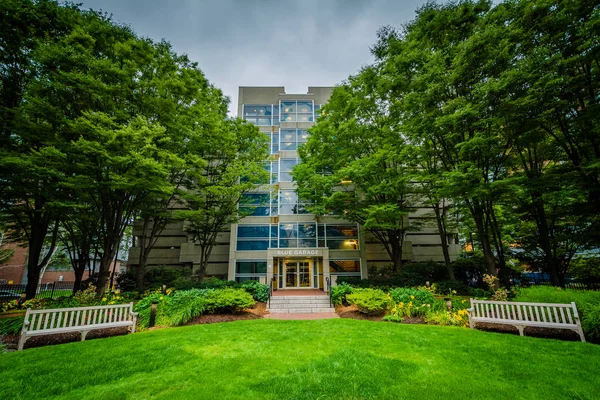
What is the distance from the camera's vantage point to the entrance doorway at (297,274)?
20.2 m

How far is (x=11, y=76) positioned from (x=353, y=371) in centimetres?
1761

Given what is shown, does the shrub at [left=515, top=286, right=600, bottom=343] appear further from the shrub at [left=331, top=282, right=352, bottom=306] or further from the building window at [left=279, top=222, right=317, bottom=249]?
the building window at [left=279, top=222, right=317, bottom=249]

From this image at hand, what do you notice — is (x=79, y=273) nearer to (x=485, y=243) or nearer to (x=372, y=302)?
(x=372, y=302)

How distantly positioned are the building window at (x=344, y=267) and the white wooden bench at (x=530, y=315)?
1252 cm

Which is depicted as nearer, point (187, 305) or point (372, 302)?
point (187, 305)

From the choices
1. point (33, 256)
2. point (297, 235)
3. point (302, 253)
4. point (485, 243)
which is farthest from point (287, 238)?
point (33, 256)

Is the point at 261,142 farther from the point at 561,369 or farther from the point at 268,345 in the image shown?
the point at 561,369

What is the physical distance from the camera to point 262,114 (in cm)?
2412

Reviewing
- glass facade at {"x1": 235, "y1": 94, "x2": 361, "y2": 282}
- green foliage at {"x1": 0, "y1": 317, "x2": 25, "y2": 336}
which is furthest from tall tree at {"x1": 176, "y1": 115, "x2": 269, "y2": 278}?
green foliage at {"x1": 0, "y1": 317, "x2": 25, "y2": 336}

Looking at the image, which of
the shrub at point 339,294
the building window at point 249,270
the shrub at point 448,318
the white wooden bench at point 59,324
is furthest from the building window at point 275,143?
the shrub at point 448,318

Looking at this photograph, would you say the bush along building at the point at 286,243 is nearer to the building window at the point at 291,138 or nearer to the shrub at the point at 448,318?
the building window at the point at 291,138

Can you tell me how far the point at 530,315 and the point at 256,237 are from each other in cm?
1712

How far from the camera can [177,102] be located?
13.1 m

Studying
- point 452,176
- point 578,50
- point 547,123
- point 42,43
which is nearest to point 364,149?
point 452,176
